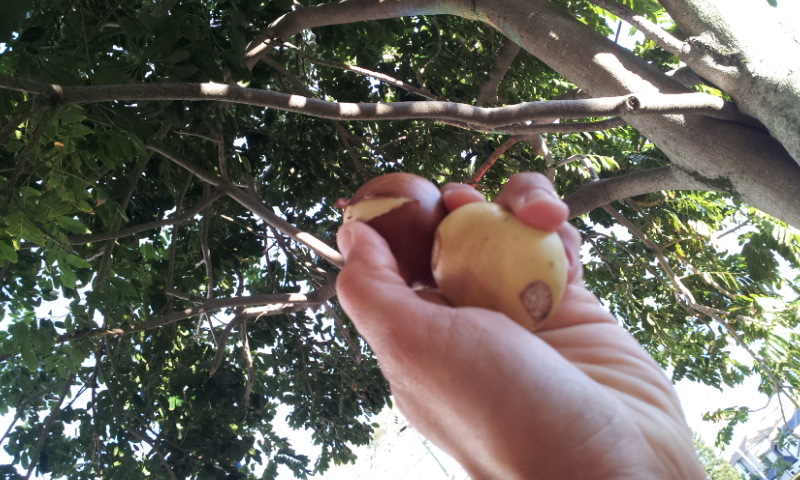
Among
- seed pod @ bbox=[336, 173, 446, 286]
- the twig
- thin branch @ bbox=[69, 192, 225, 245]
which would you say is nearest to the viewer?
seed pod @ bbox=[336, 173, 446, 286]

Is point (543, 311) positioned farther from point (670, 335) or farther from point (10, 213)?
point (670, 335)

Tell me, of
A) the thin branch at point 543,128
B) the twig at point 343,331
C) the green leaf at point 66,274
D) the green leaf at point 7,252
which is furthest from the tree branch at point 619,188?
the green leaf at point 7,252

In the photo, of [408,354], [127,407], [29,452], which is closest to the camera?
[408,354]

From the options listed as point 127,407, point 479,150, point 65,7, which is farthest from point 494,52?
point 127,407

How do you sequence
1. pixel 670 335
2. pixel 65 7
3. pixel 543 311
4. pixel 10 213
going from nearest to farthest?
pixel 543 311
pixel 10 213
pixel 65 7
pixel 670 335

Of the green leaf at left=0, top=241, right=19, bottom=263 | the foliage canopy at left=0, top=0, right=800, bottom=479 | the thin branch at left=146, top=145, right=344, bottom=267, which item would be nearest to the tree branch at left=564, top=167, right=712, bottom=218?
the foliage canopy at left=0, top=0, right=800, bottom=479

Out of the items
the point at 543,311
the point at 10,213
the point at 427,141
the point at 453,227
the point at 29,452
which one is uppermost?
the point at 427,141

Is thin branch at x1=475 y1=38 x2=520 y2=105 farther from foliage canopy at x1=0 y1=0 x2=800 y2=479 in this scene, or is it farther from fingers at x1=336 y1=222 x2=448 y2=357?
fingers at x1=336 y1=222 x2=448 y2=357
